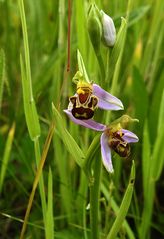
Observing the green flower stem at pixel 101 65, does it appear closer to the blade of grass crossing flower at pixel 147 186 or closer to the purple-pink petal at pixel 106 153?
the purple-pink petal at pixel 106 153

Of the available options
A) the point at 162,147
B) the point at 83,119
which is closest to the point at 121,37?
the point at 83,119

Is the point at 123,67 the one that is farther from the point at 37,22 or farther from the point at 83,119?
the point at 83,119

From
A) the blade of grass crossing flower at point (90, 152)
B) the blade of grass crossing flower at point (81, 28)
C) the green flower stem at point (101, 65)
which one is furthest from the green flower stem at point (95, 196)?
the blade of grass crossing flower at point (81, 28)

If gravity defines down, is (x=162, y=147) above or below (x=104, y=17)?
below

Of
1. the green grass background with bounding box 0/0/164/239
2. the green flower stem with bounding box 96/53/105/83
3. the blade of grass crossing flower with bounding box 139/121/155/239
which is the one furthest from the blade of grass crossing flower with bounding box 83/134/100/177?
the blade of grass crossing flower with bounding box 139/121/155/239

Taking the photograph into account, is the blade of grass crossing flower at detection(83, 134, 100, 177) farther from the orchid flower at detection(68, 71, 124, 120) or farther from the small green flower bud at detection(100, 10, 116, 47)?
the small green flower bud at detection(100, 10, 116, 47)
